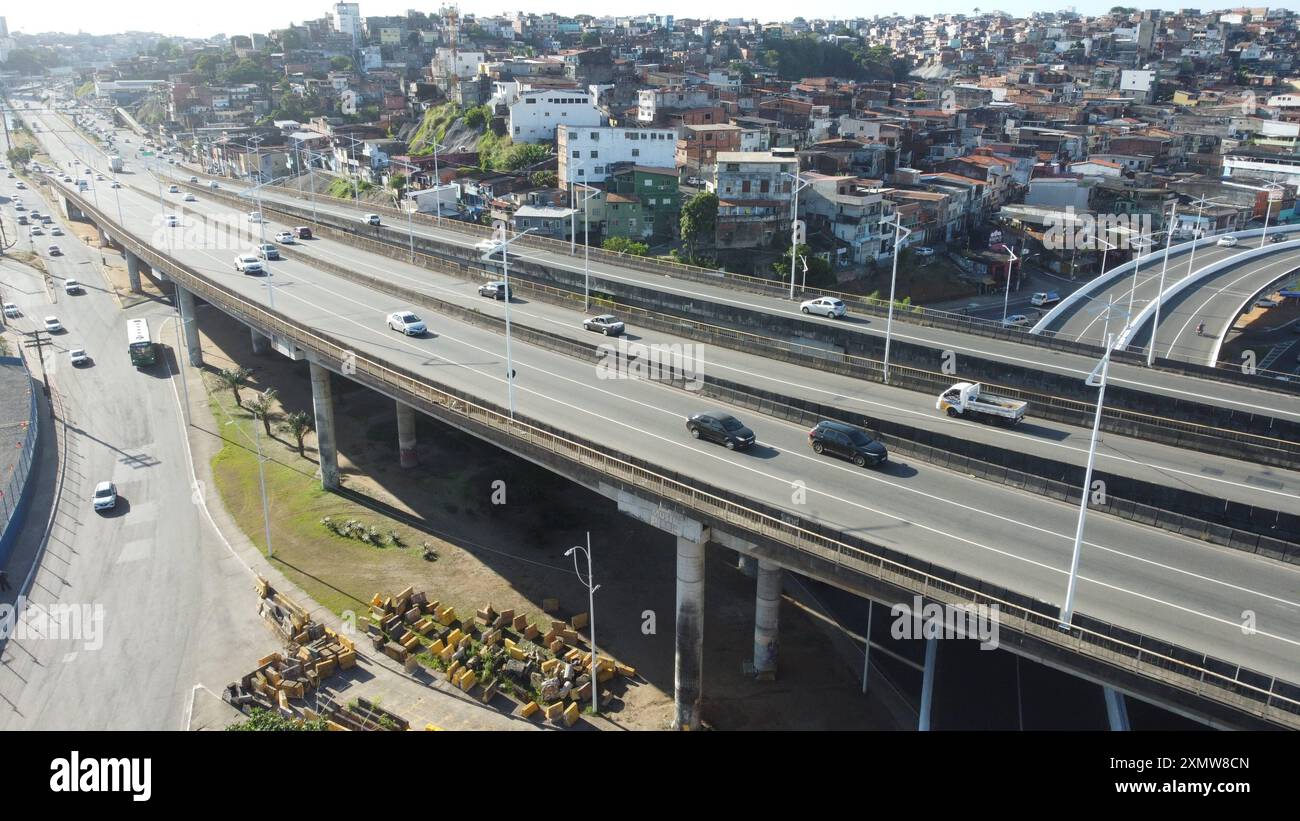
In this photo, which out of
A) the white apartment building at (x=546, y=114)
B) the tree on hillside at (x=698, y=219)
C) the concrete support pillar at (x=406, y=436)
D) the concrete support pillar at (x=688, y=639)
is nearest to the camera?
the concrete support pillar at (x=688, y=639)

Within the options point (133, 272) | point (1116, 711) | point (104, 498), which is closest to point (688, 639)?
point (1116, 711)

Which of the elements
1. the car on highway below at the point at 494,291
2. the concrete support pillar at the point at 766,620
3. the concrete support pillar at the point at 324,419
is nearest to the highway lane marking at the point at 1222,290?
the concrete support pillar at the point at 766,620

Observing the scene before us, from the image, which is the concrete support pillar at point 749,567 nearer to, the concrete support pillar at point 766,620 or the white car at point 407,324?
the concrete support pillar at point 766,620

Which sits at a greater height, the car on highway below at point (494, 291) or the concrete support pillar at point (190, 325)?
the car on highway below at point (494, 291)

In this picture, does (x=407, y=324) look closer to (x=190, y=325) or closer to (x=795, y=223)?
(x=795, y=223)

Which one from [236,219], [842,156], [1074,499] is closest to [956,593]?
[1074,499]
